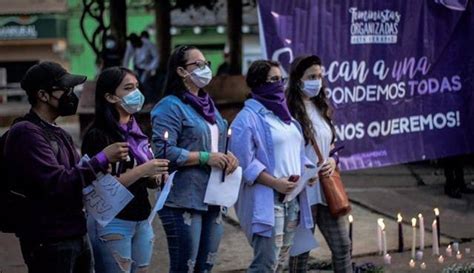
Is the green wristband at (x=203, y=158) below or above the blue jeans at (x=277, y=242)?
above

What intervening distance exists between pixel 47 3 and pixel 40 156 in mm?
13009

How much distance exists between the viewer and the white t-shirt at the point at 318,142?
18.6 feet

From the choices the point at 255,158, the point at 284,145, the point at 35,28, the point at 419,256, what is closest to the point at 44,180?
the point at 255,158

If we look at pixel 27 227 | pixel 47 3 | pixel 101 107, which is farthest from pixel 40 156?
pixel 47 3

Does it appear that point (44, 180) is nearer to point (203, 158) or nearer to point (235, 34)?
point (203, 158)

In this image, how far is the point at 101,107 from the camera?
447 centimetres

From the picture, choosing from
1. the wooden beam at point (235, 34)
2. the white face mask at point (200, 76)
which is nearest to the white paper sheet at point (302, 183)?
the white face mask at point (200, 76)

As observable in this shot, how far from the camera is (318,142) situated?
18.7ft

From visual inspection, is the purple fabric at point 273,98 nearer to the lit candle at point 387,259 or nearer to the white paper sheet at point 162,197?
the white paper sheet at point 162,197

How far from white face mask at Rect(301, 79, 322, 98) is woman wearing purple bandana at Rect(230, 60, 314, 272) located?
11.7 inches

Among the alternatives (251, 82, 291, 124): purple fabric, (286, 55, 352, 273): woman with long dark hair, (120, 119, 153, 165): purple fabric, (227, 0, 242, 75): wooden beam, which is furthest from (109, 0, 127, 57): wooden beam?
(120, 119, 153, 165): purple fabric

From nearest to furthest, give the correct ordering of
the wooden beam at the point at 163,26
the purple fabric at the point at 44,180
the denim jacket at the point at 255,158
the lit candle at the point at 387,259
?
the purple fabric at the point at 44,180 → the denim jacket at the point at 255,158 → the lit candle at the point at 387,259 → the wooden beam at the point at 163,26

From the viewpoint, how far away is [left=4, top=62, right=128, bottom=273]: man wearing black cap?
3812 mm

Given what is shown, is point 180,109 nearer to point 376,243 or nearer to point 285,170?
point 285,170
